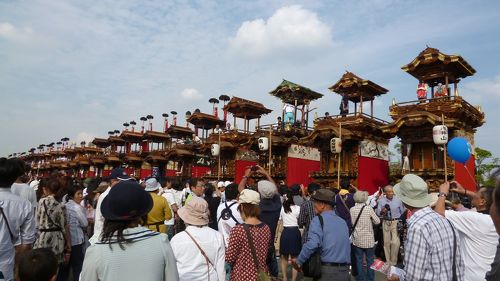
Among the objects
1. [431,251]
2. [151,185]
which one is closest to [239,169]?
[151,185]

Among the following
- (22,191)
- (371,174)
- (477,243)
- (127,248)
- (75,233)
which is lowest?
(75,233)

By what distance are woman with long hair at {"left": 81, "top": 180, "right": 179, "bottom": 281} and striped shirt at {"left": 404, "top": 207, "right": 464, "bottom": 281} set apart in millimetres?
1948

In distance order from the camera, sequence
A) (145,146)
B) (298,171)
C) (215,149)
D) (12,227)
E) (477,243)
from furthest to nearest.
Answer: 1. (145,146)
2. (215,149)
3. (298,171)
4. (12,227)
5. (477,243)

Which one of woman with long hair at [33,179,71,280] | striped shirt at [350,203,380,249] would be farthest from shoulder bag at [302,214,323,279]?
woman with long hair at [33,179,71,280]

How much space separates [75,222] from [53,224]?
604 millimetres

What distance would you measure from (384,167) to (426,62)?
22.6 feet

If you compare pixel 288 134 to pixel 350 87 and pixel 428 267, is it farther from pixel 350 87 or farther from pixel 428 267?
pixel 428 267

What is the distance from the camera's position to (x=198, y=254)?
10.6 ft

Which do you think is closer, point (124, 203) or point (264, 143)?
point (124, 203)

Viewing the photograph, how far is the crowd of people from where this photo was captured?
2.09m

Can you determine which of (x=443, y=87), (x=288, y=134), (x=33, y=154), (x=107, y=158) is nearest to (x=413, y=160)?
(x=443, y=87)

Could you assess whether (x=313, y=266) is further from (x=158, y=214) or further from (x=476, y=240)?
(x=158, y=214)

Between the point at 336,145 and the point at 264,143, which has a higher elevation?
the point at 264,143

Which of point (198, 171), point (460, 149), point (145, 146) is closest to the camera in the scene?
point (460, 149)
